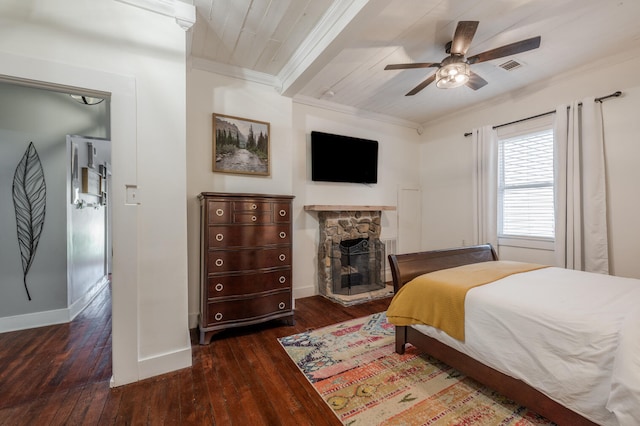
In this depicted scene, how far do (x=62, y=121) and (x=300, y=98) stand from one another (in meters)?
2.71

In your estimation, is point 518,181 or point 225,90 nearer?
point 225,90

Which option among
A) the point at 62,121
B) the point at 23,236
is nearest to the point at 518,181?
the point at 62,121

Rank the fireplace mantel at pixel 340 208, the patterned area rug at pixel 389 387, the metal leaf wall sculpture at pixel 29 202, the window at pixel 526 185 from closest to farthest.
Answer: the patterned area rug at pixel 389 387 < the metal leaf wall sculpture at pixel 29 202 < the window at pixel 526 185 < the fireplace mantel at pixel 340 208

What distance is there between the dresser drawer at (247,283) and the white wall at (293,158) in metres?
0.55

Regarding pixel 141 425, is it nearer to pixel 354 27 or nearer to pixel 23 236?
pixel 23 236

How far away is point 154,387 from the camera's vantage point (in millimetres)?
1798

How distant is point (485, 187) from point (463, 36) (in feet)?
7.67

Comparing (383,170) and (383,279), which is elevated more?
(383,170)

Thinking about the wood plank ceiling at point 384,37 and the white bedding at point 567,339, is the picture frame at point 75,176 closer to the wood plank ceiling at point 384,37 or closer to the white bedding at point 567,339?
the wood plank ceiling at point 384,37

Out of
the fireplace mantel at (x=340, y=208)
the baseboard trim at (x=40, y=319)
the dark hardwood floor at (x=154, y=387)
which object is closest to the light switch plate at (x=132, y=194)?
the dark hardwood floor at (x=154, y=387)

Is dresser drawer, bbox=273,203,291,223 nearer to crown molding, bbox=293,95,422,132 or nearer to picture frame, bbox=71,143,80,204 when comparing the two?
crown molding, bbox=293,95,422,132

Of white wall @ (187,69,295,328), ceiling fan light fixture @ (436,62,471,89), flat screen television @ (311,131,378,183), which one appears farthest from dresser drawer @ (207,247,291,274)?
ceiling fan light fixture @ (436,62,471,89)

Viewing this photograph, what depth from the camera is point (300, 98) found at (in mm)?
3623

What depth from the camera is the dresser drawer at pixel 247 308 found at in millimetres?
2396
